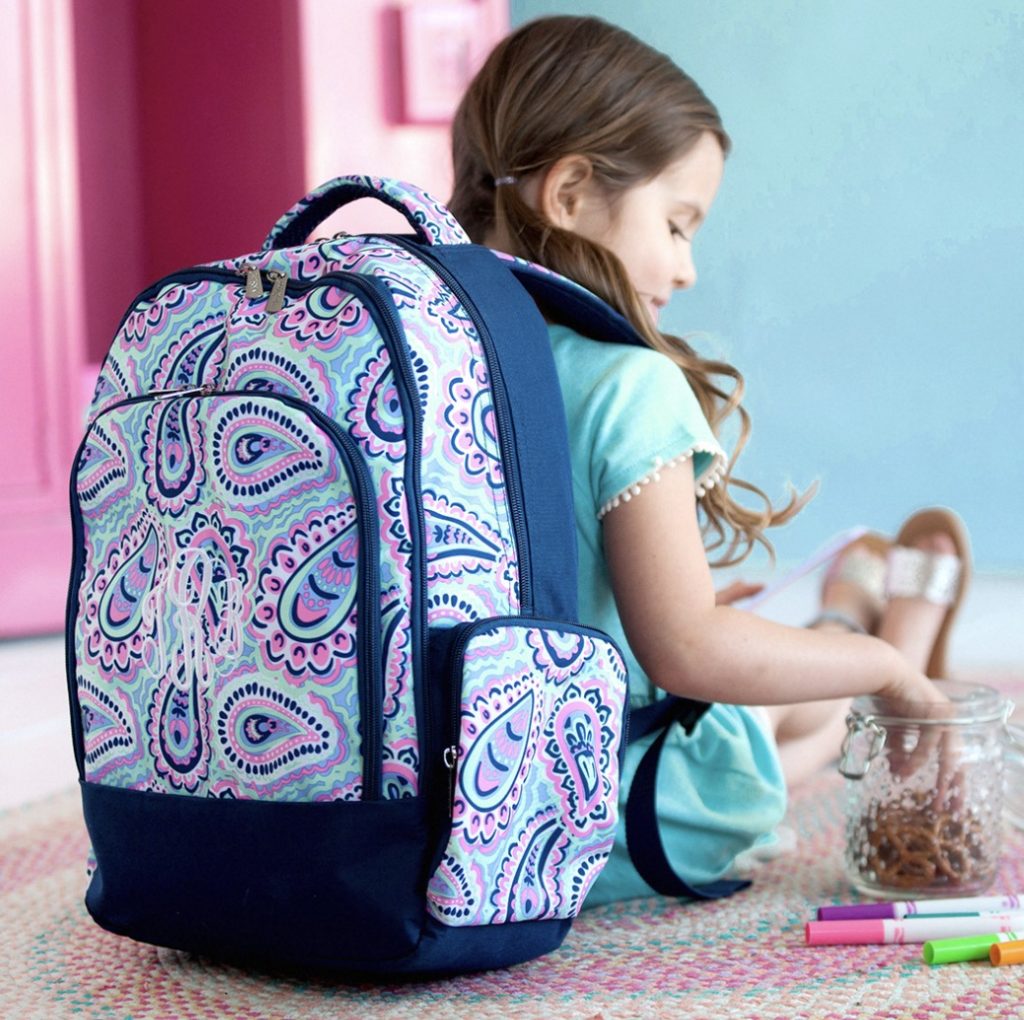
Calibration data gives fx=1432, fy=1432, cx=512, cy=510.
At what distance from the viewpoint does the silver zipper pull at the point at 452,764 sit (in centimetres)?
66

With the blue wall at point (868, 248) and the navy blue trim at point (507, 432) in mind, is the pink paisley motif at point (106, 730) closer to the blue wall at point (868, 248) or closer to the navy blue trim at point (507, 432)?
the navy blue trim at point (507, 432)

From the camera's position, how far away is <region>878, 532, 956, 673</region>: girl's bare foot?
1.32 meters

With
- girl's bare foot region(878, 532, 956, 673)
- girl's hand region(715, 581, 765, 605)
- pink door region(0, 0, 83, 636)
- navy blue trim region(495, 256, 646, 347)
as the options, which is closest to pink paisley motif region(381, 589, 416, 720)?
navy blue trim region(495, 256, 646, 347)

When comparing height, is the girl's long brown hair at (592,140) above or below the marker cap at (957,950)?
above

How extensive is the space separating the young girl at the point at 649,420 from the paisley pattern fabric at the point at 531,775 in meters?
0.07

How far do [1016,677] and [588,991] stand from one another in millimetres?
1087

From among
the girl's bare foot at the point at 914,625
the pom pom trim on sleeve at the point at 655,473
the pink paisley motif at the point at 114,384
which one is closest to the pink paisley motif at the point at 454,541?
the pom pom trim on sleeve at the point at 655,473

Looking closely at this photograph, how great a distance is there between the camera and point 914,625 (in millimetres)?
1326

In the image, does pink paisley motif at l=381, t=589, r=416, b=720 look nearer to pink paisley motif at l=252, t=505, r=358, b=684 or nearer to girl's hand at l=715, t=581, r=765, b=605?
pink paisley motif at l=252, t=505, r=358, b=684

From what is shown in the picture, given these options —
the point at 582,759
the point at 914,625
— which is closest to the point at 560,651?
the point at 582,759

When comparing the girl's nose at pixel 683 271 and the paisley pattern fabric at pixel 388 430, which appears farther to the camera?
the girl's nose at pixel 683 271

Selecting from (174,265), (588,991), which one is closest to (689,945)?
(588,991)

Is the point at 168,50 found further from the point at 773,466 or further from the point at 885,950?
the point at 885,950

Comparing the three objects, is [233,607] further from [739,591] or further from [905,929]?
[739,591]
